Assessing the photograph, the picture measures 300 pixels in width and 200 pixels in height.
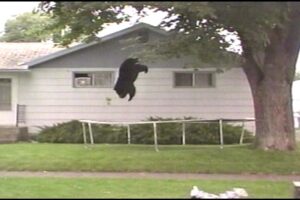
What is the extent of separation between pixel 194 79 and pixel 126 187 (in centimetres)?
1270

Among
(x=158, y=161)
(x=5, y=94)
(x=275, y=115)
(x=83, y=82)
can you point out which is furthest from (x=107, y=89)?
(x=158, y=161)

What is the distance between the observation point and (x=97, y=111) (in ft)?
80.2

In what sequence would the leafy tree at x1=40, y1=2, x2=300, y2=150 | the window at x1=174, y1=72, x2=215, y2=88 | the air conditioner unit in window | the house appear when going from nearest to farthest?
the leafy tree at x1=40, y1=2, x2=300, y2=150
the house
the window at x1=174, y1=72, x2=215, y2=88
the air conditioner unit in window

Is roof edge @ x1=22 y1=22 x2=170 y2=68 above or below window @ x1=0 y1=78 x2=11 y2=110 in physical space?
above

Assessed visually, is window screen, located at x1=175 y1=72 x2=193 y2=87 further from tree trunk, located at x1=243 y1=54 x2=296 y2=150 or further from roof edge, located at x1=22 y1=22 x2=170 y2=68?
tree trunk, located at x1=243 y1=54 x2=296 y2=150

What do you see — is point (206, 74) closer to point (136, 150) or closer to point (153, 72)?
point (153, 72)

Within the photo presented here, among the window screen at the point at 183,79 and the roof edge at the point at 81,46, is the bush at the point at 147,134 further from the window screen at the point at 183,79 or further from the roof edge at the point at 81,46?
the roof edge at the point at 81,46

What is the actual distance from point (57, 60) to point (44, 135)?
3.12 m

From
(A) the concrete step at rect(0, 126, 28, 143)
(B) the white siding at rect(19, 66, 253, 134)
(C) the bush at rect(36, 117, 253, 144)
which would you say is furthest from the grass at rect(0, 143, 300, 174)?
(B) the white siding at rect(19, 66, 253, 134)

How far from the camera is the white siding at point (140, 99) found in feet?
79.6

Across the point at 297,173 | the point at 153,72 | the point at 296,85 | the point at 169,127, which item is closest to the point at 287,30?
the point at 297,173

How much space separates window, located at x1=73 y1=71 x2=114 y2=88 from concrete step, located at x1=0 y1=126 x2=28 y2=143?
9.02 ft

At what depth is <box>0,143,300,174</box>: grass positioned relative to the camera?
49.4 ft

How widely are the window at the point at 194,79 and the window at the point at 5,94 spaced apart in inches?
248
